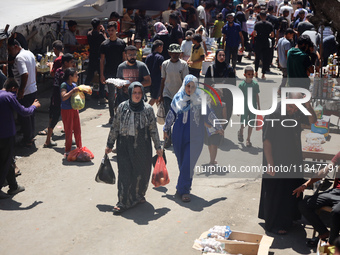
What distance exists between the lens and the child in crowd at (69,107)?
959 cm

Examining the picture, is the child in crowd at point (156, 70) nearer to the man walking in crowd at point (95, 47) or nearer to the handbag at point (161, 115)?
the handbag at point (161, 115)

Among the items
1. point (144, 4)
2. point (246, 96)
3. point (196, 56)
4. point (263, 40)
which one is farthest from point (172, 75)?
point (144, 4)

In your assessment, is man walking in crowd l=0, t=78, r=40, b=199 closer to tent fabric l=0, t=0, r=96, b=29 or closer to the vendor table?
tent fabric l=0, t=0, r=96, b=29

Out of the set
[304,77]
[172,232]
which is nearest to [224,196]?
[172,232]

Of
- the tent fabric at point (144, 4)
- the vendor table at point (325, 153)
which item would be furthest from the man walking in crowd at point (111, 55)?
the tent fabric at point (144, 4)

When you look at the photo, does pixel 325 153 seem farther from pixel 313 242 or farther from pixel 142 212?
pixel 142 212

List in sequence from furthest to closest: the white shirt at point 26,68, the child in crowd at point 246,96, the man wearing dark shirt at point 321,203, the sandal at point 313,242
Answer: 1. the child in crowd at point 246,96
2. the white shirt at point 26,68
3. the sandal at point 313,242
4. the man wearing dark shirt at point 321,203

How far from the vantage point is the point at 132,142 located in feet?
25.1

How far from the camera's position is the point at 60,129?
11797 millimetres

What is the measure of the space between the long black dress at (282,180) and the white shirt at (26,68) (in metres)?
4.92

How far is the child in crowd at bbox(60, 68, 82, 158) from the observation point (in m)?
9.59

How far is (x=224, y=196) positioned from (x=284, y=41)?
7303mm

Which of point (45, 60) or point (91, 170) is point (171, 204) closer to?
point (91, 170)

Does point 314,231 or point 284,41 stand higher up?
point 284,41
